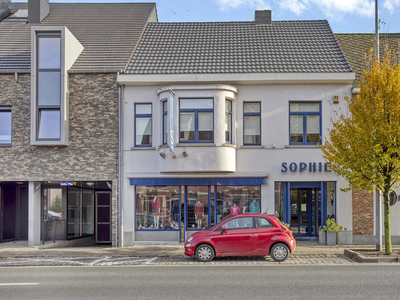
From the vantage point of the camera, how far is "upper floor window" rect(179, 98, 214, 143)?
53.7ft

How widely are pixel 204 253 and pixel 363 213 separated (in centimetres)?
763

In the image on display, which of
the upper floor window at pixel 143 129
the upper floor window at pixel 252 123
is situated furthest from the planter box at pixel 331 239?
the upper floor window at pixel 143 129

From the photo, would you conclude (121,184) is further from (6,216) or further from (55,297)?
(55,297)

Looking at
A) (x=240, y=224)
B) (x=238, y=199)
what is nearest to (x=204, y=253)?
(x=240, y=224)

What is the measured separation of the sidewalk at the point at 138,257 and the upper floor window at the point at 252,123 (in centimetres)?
455

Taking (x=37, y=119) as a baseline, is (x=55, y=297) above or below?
below

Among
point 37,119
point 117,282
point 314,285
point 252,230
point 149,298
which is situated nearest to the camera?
point 149,298

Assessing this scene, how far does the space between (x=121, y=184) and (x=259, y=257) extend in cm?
651

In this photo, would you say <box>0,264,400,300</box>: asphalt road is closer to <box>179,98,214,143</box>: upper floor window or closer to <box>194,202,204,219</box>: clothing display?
<box>194,202,204,219</box>: clothing display

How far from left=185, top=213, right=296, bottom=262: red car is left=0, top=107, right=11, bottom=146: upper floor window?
374 inches

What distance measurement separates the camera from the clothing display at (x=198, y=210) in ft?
55.5

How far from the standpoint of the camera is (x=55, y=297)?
835 centimetres

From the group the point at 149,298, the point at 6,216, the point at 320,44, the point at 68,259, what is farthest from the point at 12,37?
the point at 149,298

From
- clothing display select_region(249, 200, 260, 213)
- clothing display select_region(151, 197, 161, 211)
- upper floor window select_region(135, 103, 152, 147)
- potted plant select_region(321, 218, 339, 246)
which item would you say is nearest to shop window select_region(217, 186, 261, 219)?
clothing display select_region(249, 200, 260, 213)
